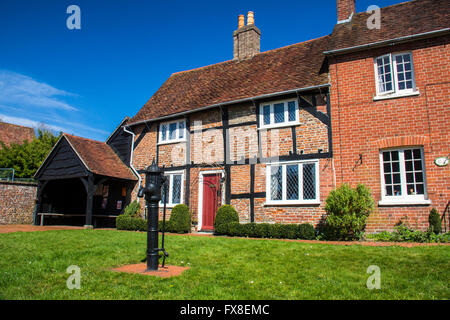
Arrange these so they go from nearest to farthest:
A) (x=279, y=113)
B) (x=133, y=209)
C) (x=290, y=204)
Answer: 1. (x=290, y=204)
2. (x=279, y=113)
3. (x=133, y=209)

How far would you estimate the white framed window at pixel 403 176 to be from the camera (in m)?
10.6

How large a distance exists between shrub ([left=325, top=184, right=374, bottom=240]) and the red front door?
16.5ft

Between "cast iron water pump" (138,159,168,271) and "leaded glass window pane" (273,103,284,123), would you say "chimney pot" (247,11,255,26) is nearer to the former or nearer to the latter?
"leaded glass window pane" (273,103,284,123)

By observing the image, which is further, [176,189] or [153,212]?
[176,189]

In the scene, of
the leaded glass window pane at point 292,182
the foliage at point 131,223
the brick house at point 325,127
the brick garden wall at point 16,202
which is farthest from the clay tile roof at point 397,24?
the brick garden wall at point 16,202

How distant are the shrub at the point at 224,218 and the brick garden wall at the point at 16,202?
13.9 m

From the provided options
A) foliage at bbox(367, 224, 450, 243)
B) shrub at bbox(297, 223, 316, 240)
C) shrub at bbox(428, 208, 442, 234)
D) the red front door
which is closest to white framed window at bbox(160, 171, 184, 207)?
the red front door

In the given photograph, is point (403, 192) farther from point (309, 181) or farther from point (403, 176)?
point (309, 181)

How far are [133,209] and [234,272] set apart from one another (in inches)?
458

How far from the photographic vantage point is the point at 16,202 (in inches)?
798

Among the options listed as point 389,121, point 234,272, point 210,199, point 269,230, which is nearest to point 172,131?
point 210,199

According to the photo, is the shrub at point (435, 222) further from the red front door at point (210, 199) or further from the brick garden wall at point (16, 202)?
the brick garden wall at point (16, 202)

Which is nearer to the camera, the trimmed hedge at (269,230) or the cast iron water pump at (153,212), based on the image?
the cast iron water pump at (153,212)

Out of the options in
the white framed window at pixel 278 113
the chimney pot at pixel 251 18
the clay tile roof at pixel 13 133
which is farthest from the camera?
the clay tile roof at pixel 13 133
